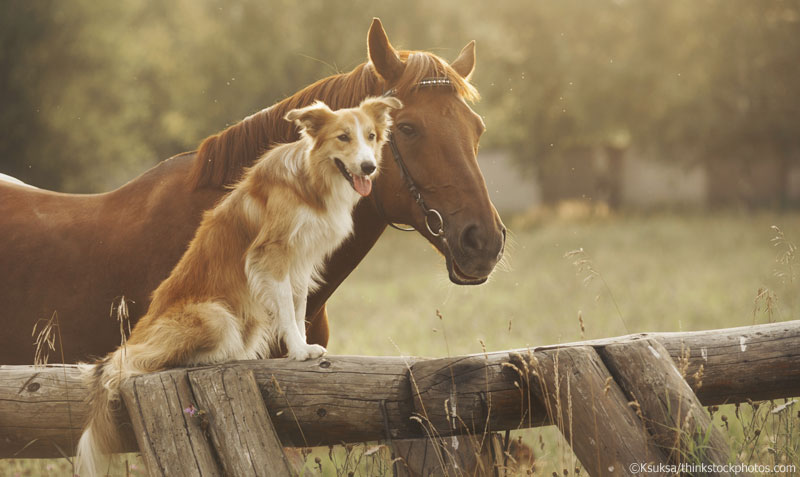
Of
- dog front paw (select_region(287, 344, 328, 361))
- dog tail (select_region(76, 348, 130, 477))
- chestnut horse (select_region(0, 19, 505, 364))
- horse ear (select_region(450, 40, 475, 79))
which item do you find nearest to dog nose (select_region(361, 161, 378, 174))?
chestnut horse (select_region(0, 19, 505, 364))

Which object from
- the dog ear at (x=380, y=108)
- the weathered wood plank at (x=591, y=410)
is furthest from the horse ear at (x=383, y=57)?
the weathered wood plank at (x=591, y=410)

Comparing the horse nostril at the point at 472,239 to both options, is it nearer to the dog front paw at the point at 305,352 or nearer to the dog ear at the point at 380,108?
the dog ear at the point at 380,108

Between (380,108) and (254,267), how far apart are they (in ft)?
3.17

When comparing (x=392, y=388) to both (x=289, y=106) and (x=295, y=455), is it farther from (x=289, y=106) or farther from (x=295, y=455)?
(x=289, y=106)

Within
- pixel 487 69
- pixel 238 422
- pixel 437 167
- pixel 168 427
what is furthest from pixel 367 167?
pixel 487 69

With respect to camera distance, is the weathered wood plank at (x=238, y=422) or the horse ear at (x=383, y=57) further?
the horse ear at (x=383, y=57)

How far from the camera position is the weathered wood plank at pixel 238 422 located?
3.33 m

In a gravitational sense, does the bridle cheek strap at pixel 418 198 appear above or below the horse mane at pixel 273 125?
below

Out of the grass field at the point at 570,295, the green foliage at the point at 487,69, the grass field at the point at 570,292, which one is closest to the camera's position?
the grass field at the point at 570,295

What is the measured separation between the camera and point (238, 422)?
3.37 m

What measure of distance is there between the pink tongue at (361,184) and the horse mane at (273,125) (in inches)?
32.5

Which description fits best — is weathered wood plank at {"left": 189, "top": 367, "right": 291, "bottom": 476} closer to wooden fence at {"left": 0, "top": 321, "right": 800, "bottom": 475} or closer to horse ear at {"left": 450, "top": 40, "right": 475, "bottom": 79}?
A: wooden fence at {"left": 0, "top": 321, "right": 800, "bottom": 475}

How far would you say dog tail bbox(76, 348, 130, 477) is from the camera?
3.45m

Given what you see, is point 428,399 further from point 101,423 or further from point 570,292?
point 570,292
